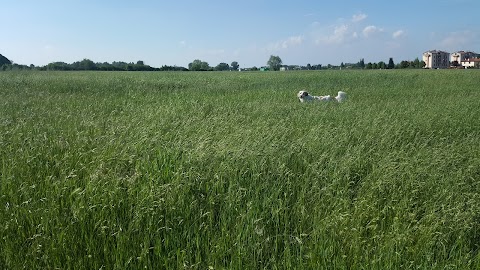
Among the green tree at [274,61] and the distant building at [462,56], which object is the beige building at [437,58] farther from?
the green tree at [274,61]

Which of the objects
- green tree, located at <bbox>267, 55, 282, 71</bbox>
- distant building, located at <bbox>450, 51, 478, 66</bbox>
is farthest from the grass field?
distant building, located at <bbox>450, 51, 478, 66</bbox>

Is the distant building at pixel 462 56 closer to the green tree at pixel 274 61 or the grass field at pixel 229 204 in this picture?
the green tree at pixel 274 61

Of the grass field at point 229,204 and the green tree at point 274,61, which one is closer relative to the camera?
the grass field at point 229,204

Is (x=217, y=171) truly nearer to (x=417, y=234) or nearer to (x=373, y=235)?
(x=373, y=235)

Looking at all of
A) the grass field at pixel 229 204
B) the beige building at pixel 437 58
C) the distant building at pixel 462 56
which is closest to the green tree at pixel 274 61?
the beige building at pixel 437 58

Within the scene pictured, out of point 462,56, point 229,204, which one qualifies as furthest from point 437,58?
point 229,204

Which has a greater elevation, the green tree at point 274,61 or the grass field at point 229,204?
the green tree at point 274,61

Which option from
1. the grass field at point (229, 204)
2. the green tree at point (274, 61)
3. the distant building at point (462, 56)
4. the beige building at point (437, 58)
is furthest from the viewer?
the beige building at point (437, 58)

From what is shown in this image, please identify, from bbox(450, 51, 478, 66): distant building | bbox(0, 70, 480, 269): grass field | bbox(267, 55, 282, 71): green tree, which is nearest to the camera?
bbox(0, 70, 480, 269): grass field

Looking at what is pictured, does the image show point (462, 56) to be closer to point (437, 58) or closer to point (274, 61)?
point (437, 58)

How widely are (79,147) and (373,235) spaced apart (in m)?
3.82

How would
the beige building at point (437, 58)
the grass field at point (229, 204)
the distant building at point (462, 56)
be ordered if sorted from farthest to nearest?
the beige building at point (437, 58)
the distant building at point (462, 56)
the grass field at point (229, 204)

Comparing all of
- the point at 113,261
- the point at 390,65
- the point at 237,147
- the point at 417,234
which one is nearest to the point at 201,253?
the point at 113,261

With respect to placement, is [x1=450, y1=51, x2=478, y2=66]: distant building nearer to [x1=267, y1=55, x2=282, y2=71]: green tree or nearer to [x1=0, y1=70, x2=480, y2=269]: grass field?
[x1=267, y1=55, x2=282, y2=71]: green tree
